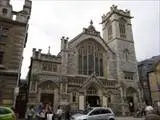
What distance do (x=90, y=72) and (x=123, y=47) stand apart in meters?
8.14

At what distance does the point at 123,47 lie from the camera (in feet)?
101

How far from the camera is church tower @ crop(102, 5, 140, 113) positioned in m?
28.1

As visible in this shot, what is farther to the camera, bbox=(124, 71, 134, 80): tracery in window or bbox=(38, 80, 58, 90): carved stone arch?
bbox=(124, 71, 134, 80): tracery in window

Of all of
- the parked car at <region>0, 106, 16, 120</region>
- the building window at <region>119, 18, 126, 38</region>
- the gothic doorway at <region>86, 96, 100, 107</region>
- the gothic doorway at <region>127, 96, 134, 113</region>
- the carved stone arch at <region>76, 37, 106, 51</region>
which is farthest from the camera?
the building window at <region>119, 18, 126, 38</region>

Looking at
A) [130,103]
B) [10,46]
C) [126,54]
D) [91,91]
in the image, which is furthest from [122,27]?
[10,46]

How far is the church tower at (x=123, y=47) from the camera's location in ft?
92.1

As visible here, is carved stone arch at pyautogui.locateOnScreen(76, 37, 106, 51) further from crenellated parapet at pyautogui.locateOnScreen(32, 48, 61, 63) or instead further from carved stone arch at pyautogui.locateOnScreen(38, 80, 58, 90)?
carved stone arch at pyautogui.locateOnScreen(38, 80, 58, 90)

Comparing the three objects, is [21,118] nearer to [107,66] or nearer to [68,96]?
[68,96]

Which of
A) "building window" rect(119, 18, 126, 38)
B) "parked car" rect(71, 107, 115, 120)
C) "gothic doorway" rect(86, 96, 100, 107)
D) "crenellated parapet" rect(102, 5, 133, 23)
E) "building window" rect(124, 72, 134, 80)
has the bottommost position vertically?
"parked car" rect(71, 107, 115, 120)

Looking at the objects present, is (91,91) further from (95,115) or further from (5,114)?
(5,114)

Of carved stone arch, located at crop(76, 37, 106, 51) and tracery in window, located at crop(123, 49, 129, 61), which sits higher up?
carved stone arch, located at crop(76, 37, 106, 51)

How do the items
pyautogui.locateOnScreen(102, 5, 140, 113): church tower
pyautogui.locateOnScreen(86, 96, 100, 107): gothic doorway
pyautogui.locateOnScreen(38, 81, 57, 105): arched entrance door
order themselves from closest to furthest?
pyautogui.locateOnScreen(38, 81, 57, 105): arched entrance door → pyautogui.locateOnScreen(86, 96, 100, 107): gothic doorway → pyautogui.locateOnScreen(102, 5, 140, 113): church tower

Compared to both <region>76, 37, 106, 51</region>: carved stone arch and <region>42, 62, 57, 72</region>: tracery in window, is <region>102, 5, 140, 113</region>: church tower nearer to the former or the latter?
<region>76, 37, 106, 51</region>: carved stone arch

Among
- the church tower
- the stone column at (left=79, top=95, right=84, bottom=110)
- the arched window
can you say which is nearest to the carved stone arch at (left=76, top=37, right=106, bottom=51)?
the church tower
